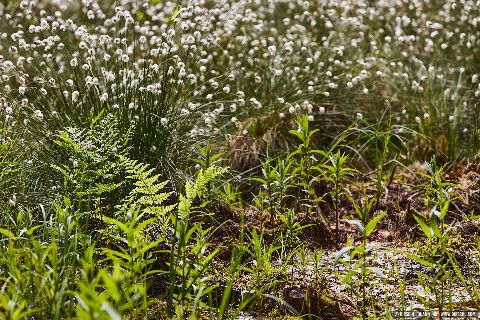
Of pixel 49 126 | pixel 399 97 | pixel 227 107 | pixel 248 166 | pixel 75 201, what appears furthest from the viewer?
pixel 399 97

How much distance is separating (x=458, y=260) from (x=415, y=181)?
1177mm

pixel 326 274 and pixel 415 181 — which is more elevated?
pixel 326 274

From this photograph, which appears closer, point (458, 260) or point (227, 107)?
point (458, 260)

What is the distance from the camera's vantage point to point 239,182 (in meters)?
4.62

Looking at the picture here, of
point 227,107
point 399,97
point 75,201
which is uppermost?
point 75,201

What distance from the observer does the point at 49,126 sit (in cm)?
418

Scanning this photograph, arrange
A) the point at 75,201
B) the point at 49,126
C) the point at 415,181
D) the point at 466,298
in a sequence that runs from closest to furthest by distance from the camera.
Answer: the point at 466,298 → the point at 75,201 → the point at 49,126 → the point at 415,181

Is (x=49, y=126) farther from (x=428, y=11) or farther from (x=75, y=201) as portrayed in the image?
(x=428, y=11)

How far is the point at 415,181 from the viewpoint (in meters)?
4.54

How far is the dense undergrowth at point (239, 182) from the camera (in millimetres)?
2875

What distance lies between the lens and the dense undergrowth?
288 centimetres

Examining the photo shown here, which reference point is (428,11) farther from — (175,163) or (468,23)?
(175,163)

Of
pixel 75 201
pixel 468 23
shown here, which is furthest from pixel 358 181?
pixel 468 23

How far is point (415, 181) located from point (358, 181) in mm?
404
